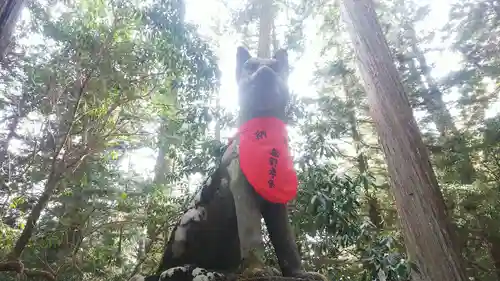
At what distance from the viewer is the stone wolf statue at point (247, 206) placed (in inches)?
85.3

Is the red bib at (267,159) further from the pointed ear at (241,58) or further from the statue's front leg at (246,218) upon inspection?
the pointed ear at (241,58)

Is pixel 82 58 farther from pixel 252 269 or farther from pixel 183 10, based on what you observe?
pixel 252 269

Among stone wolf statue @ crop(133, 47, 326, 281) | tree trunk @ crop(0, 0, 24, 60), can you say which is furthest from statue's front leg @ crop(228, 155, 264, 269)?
tree trunk @ crop(0, 0, 24, 60)

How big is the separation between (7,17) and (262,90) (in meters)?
1.78

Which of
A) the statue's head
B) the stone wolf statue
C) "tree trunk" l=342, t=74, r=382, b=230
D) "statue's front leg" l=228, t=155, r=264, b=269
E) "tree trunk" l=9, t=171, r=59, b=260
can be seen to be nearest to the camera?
"statue's front leg" l=228, t=155, r=264, b=269

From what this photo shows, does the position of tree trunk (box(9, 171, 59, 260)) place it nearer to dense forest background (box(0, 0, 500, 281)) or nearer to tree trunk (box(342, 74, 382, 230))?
dense forest background (box(0, 0, 500, 281))

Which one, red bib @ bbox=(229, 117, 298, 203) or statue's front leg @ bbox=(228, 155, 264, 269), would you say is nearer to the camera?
statue's front leg @ bbox=(228, 155, 264, 269)

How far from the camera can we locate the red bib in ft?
7.28

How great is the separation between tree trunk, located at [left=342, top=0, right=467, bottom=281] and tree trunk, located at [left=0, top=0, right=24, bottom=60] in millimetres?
3816

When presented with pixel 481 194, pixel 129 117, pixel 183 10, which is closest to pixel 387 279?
pixel 183 10

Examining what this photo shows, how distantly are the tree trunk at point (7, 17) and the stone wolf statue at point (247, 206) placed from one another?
169cm

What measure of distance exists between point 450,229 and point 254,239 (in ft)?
8.22

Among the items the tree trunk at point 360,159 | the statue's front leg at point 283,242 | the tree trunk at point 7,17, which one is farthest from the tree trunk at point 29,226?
the tree trunk at point 360,159

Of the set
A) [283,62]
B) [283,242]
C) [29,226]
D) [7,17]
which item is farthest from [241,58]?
[29,226]
